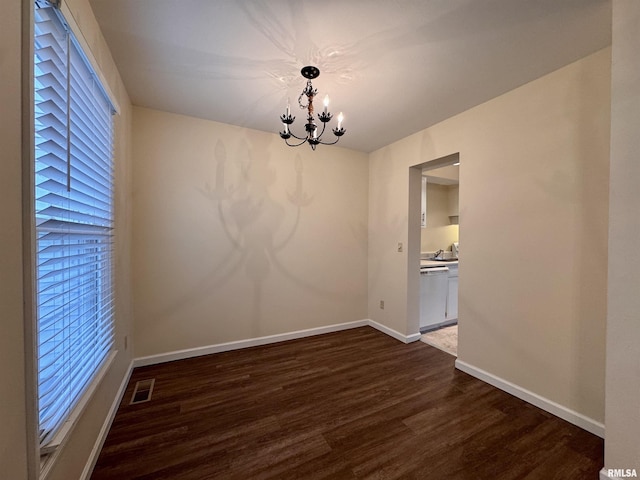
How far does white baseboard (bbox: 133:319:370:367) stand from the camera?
2609mm

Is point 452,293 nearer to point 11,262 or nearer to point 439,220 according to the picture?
point 439,220

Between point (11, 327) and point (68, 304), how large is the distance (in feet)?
1.62

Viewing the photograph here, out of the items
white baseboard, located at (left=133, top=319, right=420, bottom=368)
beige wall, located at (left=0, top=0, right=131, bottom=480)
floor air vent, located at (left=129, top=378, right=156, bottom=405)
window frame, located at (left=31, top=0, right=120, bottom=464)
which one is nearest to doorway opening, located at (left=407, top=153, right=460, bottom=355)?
white baseboard, located at (left=133, top=319, right=420, bottom=368)

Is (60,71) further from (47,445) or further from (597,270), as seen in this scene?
(597,270)

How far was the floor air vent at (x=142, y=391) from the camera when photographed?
2.04 meters

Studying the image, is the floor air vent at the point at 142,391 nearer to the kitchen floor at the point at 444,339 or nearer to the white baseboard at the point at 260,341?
the white baseboard at the point at 260,341

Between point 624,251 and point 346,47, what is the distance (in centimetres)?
198

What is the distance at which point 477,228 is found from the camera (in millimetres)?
2441

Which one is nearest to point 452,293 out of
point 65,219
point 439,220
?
point 439,220

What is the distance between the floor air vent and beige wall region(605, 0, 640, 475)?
3087mm

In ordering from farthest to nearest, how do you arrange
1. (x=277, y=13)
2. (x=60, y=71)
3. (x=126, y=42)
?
(x=126, y=42) → (x=277, y=13) → (x=60, y=71)

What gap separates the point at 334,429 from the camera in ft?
5.75

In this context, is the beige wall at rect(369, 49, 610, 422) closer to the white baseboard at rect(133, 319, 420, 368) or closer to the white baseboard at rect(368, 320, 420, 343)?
the white baseboard at rect(368, 320, 420, 343)

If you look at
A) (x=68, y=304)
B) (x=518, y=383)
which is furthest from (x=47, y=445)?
(x=518, y=383)
